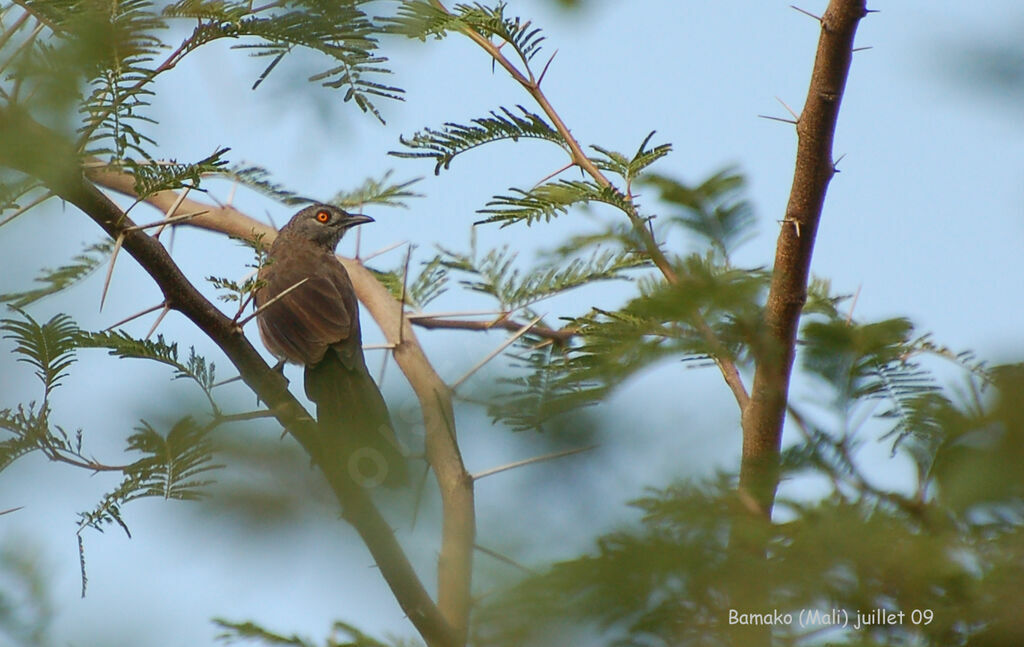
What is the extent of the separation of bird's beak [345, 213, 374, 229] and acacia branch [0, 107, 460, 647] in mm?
4748

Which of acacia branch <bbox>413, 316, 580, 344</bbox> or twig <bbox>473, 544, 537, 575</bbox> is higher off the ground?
acacia branch <bbox>413, 316, 580, 344</bbox>

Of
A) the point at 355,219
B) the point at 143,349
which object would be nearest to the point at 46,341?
the point at 143,349

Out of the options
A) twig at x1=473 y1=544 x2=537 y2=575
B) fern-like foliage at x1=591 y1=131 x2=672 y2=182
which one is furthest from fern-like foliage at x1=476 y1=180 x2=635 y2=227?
twig at x1=473 y1=544 x2=537 y2=575

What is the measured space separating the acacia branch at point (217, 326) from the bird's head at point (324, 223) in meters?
4.81

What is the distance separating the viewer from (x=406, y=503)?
1406 mm

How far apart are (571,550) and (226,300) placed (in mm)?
2113

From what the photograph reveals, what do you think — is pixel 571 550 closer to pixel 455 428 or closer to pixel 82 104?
Result: pixel 455 428

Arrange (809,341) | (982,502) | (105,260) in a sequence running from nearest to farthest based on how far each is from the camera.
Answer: (982,502), (809,341), (105,260)

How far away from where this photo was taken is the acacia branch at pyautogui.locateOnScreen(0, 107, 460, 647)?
1060 millimetres

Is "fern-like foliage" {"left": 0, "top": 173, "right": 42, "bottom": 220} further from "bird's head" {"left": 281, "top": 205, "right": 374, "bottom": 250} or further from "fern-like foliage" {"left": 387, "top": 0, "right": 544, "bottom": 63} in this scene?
"bird's head" {"left": 281, "top": 205, "right": 374, "bottom": 250}

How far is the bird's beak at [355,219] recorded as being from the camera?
7991mm

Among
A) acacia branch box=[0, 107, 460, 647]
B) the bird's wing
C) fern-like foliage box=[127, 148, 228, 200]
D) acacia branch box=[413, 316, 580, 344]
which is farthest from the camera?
the bird's wing

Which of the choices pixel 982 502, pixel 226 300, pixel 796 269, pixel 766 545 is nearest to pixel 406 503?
pixel 766 545

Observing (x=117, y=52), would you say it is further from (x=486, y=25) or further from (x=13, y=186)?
(x=486, y=25)
